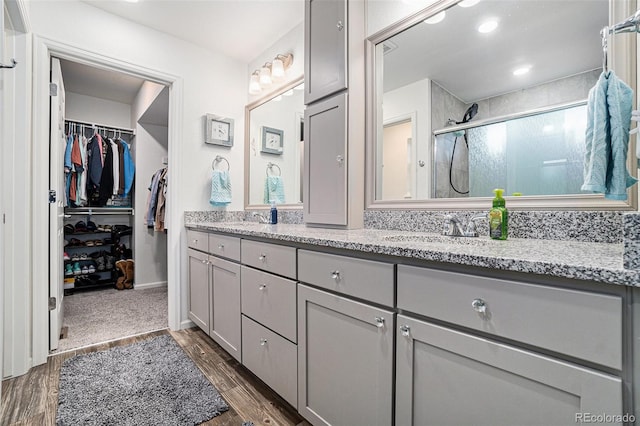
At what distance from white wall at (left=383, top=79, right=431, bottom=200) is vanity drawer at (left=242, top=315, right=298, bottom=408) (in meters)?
1.00

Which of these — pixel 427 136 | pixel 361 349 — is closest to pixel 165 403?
pixel 361 349

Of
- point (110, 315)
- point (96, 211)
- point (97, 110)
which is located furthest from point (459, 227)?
point (97, 110)

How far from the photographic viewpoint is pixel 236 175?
282cm

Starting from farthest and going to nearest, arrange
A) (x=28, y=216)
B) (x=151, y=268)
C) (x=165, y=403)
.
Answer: (x=151, y=268), (x=28, y=216), (x=165, y=403)

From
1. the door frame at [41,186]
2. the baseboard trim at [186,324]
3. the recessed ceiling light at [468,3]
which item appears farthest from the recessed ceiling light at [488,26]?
the baseboard trim at [186,324]

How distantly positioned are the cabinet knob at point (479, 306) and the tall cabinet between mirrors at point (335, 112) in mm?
952

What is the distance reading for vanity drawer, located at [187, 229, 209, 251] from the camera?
2160 millimetres

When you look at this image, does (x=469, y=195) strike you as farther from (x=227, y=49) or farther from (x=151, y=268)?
(x=151, y=268)

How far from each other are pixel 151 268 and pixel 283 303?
315 centimetres

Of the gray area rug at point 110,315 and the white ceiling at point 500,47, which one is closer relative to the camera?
the white ceiling at point 500,47

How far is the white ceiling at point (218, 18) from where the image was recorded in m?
2.08

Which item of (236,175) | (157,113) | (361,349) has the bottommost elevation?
(361,349)

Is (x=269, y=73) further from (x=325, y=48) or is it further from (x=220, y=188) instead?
(x=220, y=188)

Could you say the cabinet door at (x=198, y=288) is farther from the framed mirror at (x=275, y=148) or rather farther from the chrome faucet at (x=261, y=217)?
the framed mirror at (x=275, y=148)
